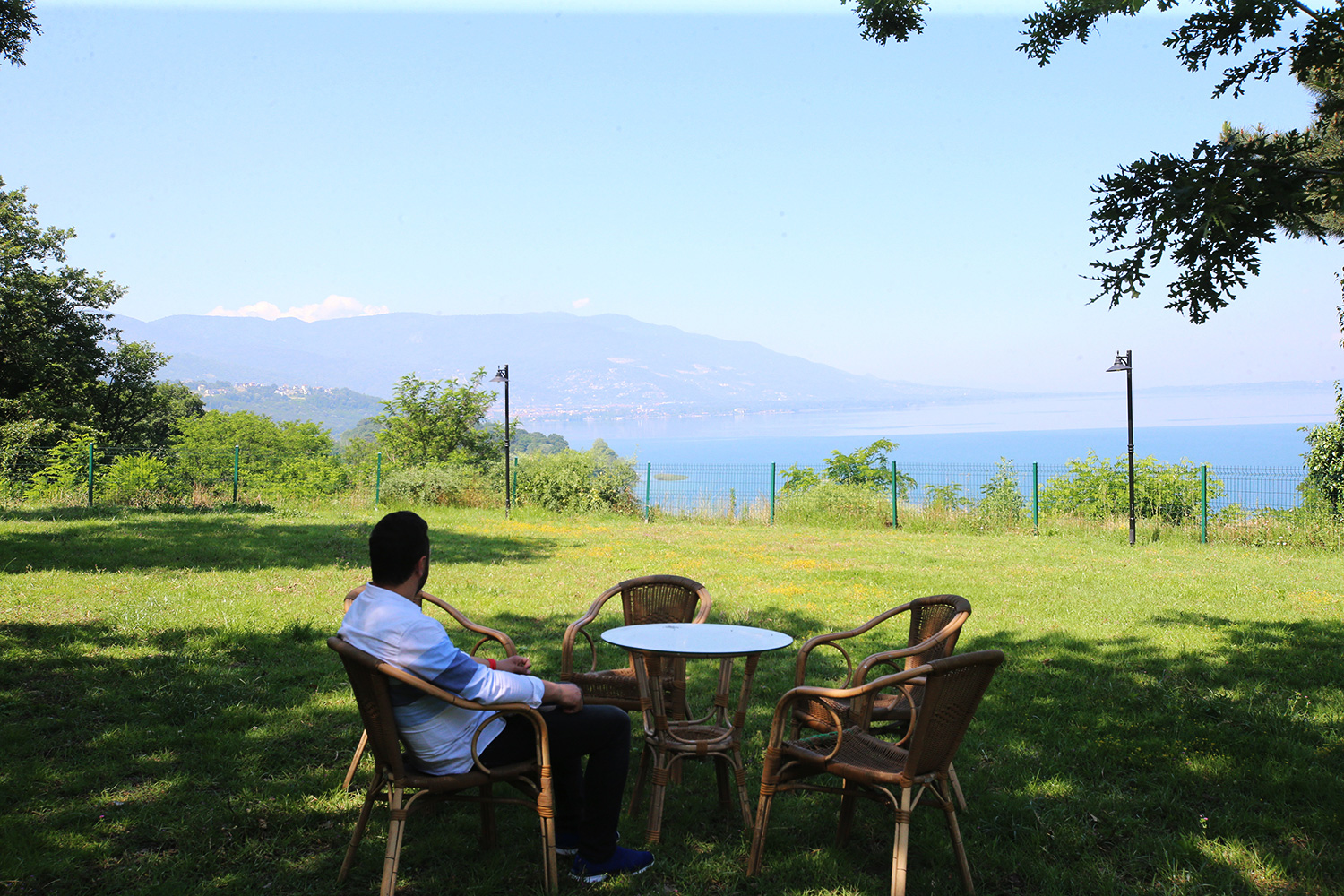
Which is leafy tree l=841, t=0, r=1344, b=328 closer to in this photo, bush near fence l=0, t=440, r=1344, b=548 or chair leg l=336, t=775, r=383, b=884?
Result: chair leg l=336, t=775, r=383, b=884

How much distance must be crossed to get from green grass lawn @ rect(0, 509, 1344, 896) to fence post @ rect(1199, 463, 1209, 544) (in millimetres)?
5166

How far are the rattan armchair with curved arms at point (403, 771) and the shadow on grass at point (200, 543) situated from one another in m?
8.19

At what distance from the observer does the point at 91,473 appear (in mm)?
17516

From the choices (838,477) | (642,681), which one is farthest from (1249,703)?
(838,477)

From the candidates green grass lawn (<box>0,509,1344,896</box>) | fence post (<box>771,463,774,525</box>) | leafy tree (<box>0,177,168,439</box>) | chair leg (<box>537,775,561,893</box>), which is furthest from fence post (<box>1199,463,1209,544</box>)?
leafy tree (<box>0,177,168,439</box>)

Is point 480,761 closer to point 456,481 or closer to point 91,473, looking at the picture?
point 91,473

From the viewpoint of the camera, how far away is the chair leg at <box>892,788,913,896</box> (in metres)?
3.00

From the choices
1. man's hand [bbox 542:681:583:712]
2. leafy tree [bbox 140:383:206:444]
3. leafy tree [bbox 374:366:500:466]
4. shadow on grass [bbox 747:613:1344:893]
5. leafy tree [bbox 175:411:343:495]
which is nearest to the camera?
man's hand [bbox 542:681:583:712]

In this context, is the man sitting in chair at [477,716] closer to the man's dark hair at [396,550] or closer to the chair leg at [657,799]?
the man's dark hair at [396,550]

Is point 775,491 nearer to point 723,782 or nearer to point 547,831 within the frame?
point 723,782

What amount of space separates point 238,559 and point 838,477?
49.4 feet

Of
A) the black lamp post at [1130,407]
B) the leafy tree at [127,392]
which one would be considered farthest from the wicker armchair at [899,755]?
the leafy tree at [127,392]

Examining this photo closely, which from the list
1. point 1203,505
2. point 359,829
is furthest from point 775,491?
point 359,829

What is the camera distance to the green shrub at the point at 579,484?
2173cm
